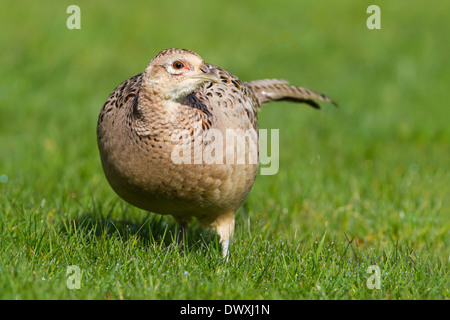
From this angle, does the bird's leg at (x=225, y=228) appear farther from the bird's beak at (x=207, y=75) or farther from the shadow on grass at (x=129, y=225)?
the bird's beak at (x=207, y=75)

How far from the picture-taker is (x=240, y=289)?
3750 mm

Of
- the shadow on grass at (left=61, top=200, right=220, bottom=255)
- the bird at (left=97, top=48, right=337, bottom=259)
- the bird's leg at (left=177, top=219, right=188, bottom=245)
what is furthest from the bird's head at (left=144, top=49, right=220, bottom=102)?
the bird's leg at (left=177, top=219, right=188, bottom=245)

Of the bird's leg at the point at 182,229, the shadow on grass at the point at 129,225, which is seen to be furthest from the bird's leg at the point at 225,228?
the bird's leg at the point at 182,229

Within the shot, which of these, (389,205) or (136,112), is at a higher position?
(136,112)

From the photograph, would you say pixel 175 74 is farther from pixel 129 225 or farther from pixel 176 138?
pixel 129 225

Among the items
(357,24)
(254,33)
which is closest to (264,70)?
(254,33)

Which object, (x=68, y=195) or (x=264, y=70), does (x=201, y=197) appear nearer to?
(x=68, y=195)

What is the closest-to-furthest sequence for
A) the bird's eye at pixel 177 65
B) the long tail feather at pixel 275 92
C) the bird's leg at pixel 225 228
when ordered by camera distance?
the bird's eye at pixel 177 65 → the bird's leg at pixel 225 228 → the long tail feather at pixel 275 92

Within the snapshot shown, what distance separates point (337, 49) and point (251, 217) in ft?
21.9

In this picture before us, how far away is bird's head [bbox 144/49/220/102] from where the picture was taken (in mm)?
3926

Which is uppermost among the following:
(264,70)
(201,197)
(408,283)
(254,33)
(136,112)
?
(254,33)

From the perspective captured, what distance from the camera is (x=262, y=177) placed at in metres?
6.87

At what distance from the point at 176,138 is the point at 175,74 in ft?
1.29

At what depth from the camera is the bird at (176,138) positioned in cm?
398
